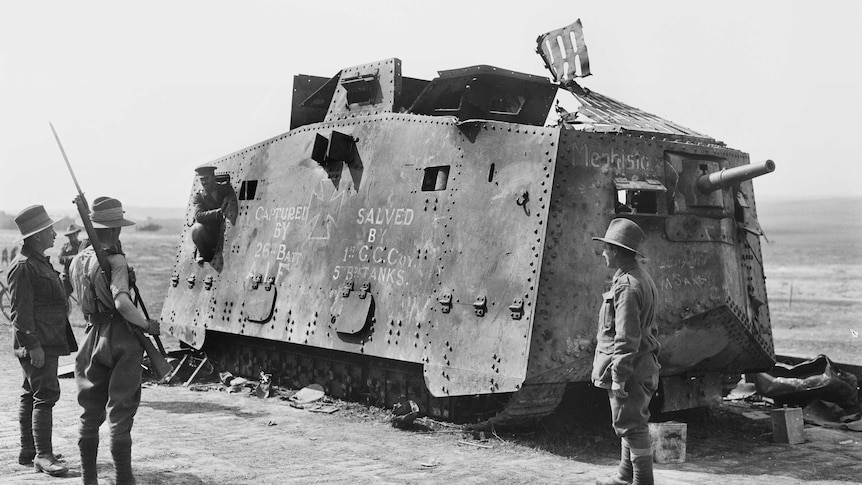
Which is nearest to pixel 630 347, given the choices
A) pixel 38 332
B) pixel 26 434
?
pixel 38 332

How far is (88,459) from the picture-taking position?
6.30 m

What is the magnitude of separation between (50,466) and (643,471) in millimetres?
4196

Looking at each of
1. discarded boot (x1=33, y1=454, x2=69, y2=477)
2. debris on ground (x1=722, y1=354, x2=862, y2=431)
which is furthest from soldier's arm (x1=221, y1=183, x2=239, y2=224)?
debris on ground (x1=722, y1=354, x2=862, y2=431)

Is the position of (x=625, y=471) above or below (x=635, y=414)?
below

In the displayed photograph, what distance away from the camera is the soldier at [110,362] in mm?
6219

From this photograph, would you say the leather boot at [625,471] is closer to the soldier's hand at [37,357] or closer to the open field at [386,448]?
the open field at [386,448]

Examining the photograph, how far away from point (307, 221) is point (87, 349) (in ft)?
14.2

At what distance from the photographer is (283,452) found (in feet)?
26.3

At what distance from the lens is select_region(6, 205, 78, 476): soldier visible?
23.1ft

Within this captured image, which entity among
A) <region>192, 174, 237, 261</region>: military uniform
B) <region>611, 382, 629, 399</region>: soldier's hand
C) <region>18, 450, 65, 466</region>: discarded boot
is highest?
<region>192, 174, 237, 261</region>: military uniform

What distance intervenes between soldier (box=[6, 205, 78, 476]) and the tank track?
3.22m

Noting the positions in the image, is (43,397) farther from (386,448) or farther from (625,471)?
(625,471)

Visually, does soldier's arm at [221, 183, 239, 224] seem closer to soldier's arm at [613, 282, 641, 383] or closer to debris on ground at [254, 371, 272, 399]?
debris on ground at [254, 371, 272, 399]

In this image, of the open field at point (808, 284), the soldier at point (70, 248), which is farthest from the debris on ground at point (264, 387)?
the open field at point (808, 284)
